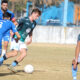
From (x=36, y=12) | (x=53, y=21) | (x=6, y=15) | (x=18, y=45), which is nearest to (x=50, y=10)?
(x=53, y=21)

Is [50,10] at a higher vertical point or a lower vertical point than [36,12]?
lower

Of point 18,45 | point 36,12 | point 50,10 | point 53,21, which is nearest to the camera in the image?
point 36,12

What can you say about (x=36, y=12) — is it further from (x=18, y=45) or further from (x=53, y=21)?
(x=53, y=21)

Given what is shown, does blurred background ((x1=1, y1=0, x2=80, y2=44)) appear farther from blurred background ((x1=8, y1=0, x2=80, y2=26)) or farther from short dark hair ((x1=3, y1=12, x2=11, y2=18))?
short dark hair ((x1=3, y1=12, x2=11, y2=18))

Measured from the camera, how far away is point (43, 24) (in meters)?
26.1

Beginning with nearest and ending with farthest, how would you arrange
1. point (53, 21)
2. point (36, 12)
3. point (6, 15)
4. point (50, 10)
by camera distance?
1. point (36, 12)
2. point (6, 15)
3. point (53, 21)
4. point (50, 10)

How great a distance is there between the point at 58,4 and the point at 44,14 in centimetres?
173

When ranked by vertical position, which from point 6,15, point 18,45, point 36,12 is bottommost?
point 18,45

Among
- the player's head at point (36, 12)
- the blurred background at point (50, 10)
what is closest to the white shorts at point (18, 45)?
the player's head at point (36, 12)

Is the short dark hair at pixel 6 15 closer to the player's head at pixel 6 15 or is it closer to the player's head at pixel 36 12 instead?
the player's head at pixel 6 15

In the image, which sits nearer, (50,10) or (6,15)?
(6,15)

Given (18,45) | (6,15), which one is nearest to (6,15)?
(6,15)

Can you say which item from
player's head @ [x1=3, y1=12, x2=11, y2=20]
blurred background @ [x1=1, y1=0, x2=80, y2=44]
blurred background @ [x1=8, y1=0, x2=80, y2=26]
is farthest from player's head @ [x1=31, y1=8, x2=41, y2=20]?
blurred background @ [x1=8, y1=0, x2=80, y2=26]

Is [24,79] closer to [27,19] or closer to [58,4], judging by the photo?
[27,19]
